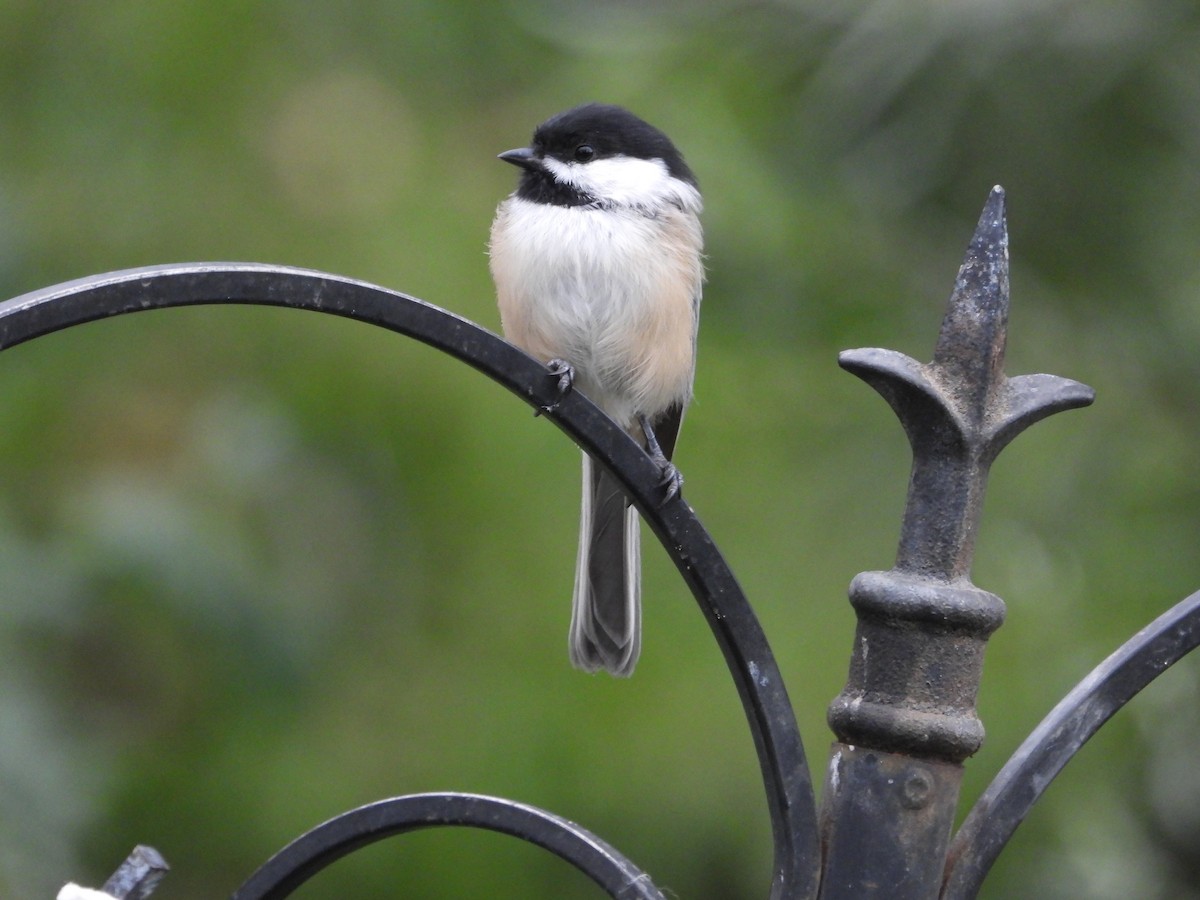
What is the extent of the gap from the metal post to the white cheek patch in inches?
40.9

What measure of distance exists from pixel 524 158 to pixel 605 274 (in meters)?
0.22

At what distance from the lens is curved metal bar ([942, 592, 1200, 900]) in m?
1.03

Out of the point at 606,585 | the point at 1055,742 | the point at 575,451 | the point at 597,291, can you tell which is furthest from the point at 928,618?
the point at 575,451

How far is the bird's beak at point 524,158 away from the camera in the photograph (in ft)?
6.66

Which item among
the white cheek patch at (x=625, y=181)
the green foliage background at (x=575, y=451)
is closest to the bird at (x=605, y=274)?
the white cheek patch at (x=625, y=181)

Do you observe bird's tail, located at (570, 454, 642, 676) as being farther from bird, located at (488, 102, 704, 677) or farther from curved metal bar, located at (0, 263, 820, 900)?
curved metal bar, located at (0, 263, 820, 900)

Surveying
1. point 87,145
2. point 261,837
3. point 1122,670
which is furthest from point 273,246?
point 1122,670

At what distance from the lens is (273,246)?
2514 millimetres

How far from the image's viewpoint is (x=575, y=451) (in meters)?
2.53

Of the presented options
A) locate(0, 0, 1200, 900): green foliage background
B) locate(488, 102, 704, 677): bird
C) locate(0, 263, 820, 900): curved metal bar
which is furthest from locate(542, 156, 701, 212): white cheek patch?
locate(0, 263, 820, 900): curved metal bar

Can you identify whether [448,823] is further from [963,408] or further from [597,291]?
[597,291]

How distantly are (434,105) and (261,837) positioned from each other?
1.44 meters

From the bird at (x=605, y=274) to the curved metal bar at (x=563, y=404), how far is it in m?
0.75

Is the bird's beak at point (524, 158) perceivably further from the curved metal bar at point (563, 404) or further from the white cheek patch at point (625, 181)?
the curved metal bar at point (563, 404)
